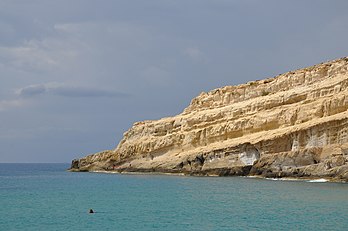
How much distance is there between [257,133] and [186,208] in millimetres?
34422

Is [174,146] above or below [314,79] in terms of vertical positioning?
below

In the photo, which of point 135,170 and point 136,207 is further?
point 135,170

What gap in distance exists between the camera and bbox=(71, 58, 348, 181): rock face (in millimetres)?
54906

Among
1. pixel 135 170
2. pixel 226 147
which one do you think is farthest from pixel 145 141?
pixel 226 147

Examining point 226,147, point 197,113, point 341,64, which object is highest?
point 341,64

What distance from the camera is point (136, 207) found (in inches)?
1353

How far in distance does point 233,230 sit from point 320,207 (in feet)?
28.5

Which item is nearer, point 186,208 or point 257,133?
point 186,208

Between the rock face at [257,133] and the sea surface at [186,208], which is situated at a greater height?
the rock face at [257,133]

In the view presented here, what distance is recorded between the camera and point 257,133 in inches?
2606

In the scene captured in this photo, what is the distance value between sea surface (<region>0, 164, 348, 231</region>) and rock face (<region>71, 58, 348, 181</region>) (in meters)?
8.63

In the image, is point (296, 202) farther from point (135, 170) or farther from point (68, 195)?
point (135, 170)

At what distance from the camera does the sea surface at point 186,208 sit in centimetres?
2714

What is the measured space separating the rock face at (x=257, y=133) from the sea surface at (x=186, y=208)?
8626 mm
